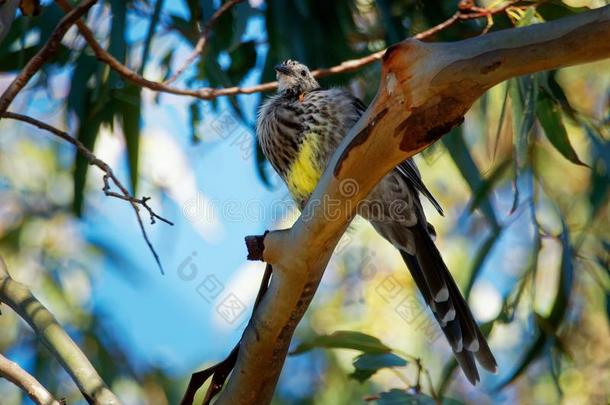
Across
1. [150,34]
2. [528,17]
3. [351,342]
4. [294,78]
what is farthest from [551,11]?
[150,34]

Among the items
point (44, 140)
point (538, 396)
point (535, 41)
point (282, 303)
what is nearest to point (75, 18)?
point (282, 303)

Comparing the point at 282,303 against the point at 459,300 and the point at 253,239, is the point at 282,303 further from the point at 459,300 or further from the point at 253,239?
the point at 459,300

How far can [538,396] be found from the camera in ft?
15.6

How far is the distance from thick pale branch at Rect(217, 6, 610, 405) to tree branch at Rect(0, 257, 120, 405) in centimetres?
26

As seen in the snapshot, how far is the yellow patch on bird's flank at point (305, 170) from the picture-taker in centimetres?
285

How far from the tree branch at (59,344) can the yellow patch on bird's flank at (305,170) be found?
3.80ft

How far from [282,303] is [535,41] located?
72cm

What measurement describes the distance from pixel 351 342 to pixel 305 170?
0.60 metres

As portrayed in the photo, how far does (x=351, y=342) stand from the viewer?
103 inches

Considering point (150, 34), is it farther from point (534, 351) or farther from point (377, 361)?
point (534, 351)

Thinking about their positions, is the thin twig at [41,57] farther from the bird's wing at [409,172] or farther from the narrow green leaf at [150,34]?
the bird's wing at [409,172]

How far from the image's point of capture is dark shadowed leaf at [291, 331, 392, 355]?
8.51 feet

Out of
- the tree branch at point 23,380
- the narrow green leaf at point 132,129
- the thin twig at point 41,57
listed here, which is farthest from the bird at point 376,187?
the tree branch at point 23,380

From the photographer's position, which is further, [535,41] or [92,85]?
[92,85]
